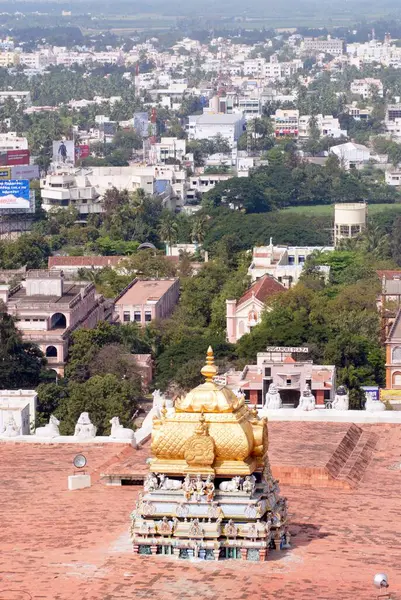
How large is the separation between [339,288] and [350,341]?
58.8 ft

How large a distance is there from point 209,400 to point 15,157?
132350mm

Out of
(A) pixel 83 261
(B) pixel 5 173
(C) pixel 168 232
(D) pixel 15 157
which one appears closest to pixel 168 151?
(D) pixel 15 157

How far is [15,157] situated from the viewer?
159625 millimetres

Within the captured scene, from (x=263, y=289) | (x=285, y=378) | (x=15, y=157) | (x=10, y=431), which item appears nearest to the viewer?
(x=10, y=431)

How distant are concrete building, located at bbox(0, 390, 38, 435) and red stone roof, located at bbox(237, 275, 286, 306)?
23733 millimetres

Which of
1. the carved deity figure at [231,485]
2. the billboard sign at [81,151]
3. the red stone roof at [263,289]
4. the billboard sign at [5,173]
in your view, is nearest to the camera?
the carved deity figure at [231,485]

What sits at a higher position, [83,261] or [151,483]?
[151,483]

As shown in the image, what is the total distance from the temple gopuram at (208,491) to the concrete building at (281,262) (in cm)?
6442

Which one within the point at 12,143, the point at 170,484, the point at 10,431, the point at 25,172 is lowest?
the point at 12,143

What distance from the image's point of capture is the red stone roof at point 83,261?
104125 millimetres

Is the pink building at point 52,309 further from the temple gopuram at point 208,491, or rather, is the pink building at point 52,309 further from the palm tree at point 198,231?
the temple gopuram at point 208,491

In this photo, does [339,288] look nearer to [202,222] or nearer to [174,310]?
[174,310]

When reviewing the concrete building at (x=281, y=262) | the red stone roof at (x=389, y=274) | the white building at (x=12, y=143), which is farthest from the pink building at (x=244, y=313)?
the white building at (x=12, y=143)

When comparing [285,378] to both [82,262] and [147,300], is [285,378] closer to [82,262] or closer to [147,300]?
[147,300]
